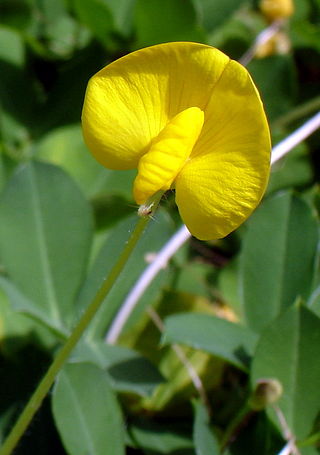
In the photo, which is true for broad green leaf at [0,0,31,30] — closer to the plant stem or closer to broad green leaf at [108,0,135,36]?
broad green leaf at [108,0,135,36]

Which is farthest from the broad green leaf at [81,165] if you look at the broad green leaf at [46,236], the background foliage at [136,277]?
the broad green leaf at [46,236]

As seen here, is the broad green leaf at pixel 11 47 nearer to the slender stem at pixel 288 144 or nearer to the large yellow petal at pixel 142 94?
the slender stem at pixel 288 144

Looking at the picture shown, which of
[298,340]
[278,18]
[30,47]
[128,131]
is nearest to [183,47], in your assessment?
[128,131]

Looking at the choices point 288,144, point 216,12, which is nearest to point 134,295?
point 288,144

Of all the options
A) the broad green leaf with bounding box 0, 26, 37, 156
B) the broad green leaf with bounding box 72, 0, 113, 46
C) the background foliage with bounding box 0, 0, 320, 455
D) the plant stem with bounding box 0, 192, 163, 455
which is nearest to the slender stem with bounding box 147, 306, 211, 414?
the background foliage with bounding box 0, 0, 320, 455

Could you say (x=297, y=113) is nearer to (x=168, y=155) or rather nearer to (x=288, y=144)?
(x=288, y=144)

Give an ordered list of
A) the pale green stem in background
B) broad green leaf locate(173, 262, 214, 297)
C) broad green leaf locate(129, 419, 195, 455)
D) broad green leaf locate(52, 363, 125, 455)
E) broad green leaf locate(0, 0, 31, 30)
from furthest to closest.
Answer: broad green leaf locate(0, 0, 31, 30) < broad green leaf locate(173, 262, 214, 297) < the pale green stem in background < broad green leaf locate(129, 419, 195, 455) < broad green leaf locate(52, 363, 125, 455)

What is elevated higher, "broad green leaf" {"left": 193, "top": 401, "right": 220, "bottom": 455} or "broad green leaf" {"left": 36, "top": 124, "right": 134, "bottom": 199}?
"broad green leaf" {"left": 36, "top": 124, "right": 134, "bottom": 199}

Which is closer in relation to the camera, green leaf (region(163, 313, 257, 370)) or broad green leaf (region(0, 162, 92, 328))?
green leaf (region(163, 313, 257, 370))
